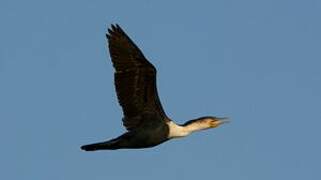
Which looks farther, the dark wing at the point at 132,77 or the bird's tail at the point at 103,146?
the dark wing at the point at 132,77

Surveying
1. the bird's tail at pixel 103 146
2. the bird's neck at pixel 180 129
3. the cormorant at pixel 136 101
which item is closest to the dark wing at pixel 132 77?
the cormorant at pixel 136 101

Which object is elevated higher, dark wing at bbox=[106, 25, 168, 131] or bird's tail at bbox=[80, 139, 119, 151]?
dark wing at bbox=[106, 25, 168, 131]

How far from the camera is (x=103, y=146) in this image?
30.6 metres

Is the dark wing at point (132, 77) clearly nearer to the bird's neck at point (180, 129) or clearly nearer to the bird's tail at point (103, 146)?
the bird's neck at point (180, 129)

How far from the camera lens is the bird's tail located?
1203 inches

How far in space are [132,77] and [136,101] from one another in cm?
72

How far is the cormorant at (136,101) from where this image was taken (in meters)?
30.8

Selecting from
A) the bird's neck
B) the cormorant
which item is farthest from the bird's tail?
the bird's neck

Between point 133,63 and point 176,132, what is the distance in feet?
7.11

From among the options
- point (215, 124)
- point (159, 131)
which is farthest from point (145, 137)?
point (215, 124)

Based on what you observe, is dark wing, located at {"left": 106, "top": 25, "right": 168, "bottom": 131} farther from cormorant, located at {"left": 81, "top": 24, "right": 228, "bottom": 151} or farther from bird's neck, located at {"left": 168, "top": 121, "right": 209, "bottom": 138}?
bird's neck, located at {"left": 168, "top": 121, "right": 209, "bottom": 138}

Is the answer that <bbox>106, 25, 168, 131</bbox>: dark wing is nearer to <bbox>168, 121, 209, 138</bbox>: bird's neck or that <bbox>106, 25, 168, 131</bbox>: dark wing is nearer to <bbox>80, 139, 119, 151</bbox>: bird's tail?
<bbox>168, 121, 209, 138</bbox>: bird's neck

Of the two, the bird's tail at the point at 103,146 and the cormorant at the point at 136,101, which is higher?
the cormorant at the point at 136,101

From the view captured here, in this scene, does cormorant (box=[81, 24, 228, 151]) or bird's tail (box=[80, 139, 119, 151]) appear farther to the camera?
cormorant (box=[81, 24, 228, 151])
